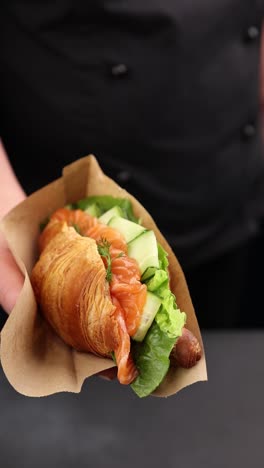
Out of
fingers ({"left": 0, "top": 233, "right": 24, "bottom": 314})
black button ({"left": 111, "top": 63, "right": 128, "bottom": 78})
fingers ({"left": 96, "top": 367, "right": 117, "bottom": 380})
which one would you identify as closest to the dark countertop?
fingers ({"left": 96, "top": 367, "right": 117, "bottom": 380})

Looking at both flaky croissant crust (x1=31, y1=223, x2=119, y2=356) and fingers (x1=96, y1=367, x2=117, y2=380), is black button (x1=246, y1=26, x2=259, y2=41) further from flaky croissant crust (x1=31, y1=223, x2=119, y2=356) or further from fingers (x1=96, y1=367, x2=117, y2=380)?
fingers (x1=96, y1=367, x2=117, y2=380)

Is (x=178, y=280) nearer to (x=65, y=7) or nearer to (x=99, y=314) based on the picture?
(x=99, y=314)

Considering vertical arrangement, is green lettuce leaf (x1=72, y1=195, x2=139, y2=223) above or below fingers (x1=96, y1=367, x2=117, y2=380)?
above

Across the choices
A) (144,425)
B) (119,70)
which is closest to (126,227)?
(144,425)

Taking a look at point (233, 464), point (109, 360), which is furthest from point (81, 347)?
point (233, 464)

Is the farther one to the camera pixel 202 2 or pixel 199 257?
pixel 199 257

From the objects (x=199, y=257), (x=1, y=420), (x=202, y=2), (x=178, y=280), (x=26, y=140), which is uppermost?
(x=202, y=2)
